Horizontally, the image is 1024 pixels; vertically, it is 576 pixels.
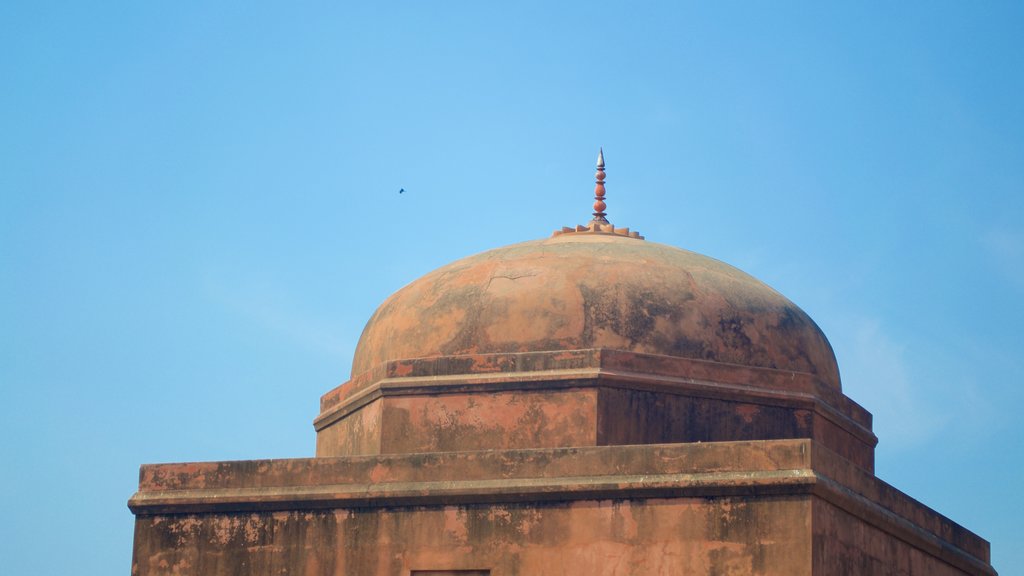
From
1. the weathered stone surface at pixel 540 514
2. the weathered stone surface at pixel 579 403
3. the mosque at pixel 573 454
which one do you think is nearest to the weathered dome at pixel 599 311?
the mosque at pixel 573 454

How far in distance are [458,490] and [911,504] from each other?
3335 mm

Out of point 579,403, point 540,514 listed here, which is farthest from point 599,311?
point 540,514

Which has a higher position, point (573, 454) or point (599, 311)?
point (599, 311)

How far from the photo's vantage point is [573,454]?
39.4ft

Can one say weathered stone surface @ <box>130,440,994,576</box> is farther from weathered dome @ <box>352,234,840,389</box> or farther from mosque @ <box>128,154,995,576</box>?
weathered dome @ <box>352,234,840,389</box>

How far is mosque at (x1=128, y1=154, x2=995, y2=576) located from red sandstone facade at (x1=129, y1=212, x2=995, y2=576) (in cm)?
1

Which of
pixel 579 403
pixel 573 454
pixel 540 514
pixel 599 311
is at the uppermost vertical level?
pixel 599 311

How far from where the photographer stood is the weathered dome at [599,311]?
13.3m

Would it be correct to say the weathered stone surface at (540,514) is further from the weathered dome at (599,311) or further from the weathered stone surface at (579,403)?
the weathered dome at (599,311)

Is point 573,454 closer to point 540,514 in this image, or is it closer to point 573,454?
point 573,454

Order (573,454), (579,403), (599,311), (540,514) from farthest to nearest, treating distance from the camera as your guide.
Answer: (599,311)
(579,403)
(573,454)
(540,514)

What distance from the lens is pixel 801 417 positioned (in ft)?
43.8

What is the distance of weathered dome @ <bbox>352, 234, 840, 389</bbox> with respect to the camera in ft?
43.7

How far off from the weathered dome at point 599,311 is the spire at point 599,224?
666 mm
